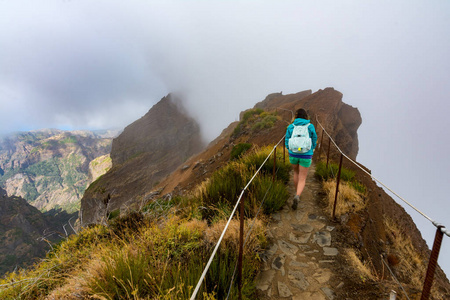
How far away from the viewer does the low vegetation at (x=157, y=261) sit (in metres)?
2.25

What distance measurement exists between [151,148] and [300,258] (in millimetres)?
82510

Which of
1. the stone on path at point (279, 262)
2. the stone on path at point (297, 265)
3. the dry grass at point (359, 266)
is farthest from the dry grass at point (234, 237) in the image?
the dry grass at point (359, 266)

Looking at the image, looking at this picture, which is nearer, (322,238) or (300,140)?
(322,238)

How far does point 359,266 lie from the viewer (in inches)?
124

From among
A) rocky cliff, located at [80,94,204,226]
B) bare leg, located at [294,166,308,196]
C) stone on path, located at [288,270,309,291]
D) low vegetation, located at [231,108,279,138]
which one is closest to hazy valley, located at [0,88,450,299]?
stone on path, located at [288,270,309,291]

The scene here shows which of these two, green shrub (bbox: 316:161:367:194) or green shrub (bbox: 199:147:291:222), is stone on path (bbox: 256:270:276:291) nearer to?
green shrub (bbox: 199:147:291:222)

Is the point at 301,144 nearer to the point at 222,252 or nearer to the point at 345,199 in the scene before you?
the point at 345,199

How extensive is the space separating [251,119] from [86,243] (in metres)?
20.4

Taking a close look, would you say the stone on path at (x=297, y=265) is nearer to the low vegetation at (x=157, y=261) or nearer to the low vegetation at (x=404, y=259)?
the low vegetation at (x=157, y=261)

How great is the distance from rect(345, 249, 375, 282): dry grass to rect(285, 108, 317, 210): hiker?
150cm

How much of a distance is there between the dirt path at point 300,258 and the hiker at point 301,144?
50cm

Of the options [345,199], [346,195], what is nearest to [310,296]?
[345,199]

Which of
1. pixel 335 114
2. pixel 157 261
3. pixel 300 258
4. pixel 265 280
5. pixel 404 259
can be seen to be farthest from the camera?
pixel 335 114

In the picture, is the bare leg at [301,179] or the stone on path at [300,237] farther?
the bare leg at [301,179]
